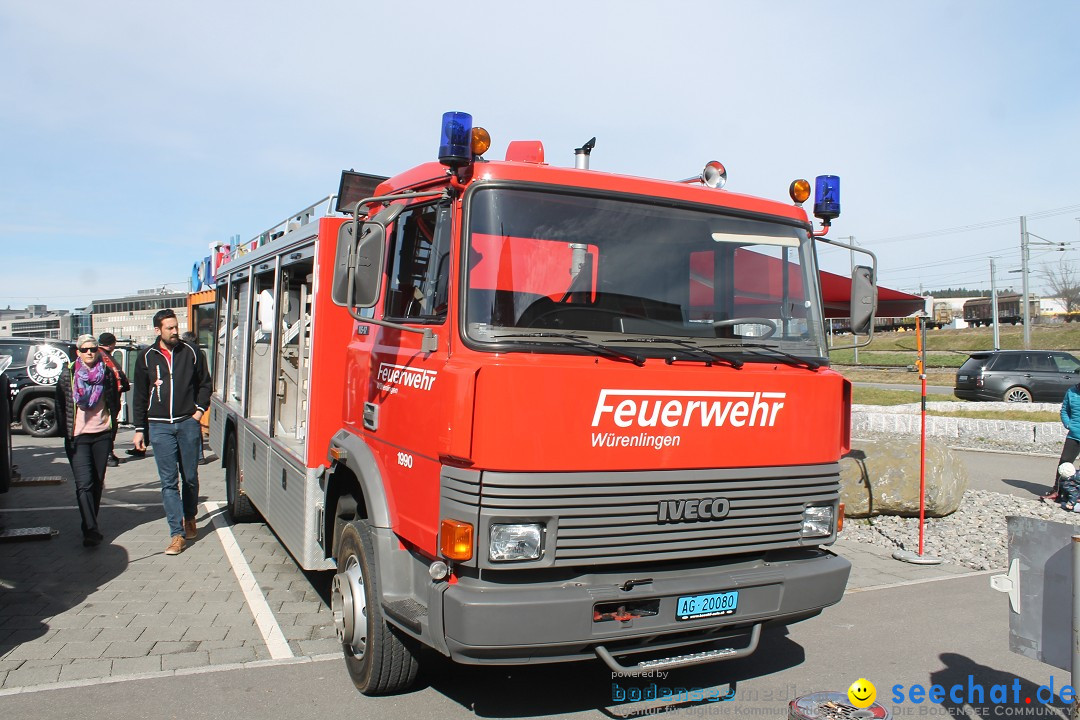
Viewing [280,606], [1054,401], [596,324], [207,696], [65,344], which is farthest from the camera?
[1054,401]

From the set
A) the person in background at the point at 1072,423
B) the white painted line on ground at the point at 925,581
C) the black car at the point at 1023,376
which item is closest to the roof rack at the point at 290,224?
the white painted line on ground at the point at 925,581

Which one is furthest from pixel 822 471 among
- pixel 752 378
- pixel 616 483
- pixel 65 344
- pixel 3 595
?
pixel 65 344

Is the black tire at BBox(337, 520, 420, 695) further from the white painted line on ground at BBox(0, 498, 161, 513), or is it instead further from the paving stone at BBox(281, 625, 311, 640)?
the white painted line on ground at BBox(0, 498, 161, 513)

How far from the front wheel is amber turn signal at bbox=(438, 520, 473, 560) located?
66.8ft

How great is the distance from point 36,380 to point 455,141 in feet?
A: 47.5

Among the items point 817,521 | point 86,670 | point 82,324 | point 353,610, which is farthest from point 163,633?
point 82,324

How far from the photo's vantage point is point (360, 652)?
13.2 ft

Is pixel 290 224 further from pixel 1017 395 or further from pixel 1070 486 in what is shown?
pixel 1017 395

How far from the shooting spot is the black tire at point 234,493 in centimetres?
761

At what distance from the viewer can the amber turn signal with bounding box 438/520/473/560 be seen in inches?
126

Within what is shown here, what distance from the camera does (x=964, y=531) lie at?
793 cm

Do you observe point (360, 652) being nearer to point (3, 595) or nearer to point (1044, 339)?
point (3, 595)

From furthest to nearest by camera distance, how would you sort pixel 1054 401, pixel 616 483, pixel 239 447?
pixel 1054 401
pixel 239 447
pixel 616 483

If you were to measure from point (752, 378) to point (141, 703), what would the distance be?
338 centimetres
